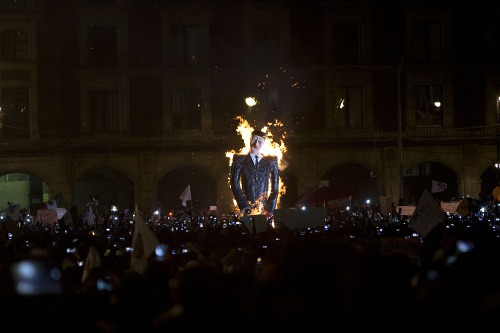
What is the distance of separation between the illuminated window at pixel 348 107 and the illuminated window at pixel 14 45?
14184 mm

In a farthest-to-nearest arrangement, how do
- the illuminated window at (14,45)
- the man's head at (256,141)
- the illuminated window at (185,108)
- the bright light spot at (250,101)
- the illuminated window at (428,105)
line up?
the illuminated window at (428,105) → the illuminated window at (185,108) → the bright light spot at (250,101) → the illuminated window at (14,45) → the man's head at (256,141)

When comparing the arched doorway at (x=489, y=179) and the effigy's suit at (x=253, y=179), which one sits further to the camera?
the arched doorway at (x=489, y=179)

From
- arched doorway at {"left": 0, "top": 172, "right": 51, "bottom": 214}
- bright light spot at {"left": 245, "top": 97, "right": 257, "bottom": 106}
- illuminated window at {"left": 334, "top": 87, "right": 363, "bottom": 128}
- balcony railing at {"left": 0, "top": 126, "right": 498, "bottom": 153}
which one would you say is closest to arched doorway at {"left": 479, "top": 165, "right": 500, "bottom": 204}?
balcony railing at {"left": 0, "top": 126, "right": 498, "bottom": 153}

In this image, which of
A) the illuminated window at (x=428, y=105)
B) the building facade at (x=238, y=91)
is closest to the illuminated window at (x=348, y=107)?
the building facade at (x=238, y=91)

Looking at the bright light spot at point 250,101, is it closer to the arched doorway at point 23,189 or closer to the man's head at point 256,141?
the arched doorway at point 23,189

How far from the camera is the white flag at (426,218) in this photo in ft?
47.4

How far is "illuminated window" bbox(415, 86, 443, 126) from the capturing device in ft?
130

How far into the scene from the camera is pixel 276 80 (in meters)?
39.7

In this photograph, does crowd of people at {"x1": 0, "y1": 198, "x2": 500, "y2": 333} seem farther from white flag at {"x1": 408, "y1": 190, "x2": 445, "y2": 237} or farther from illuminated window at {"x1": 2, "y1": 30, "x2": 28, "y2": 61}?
illuminated window at {"x1": 2, "y1": 30, "x2": 28, "y2": 61}

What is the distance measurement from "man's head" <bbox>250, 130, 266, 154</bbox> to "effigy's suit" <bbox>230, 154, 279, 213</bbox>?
25cm

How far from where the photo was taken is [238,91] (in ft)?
130

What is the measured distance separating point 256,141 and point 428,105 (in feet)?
57.7

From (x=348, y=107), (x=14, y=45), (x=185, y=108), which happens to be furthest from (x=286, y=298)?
(x=14, y=45)

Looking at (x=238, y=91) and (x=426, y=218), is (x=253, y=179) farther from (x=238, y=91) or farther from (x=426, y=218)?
(x=238, y=91)
